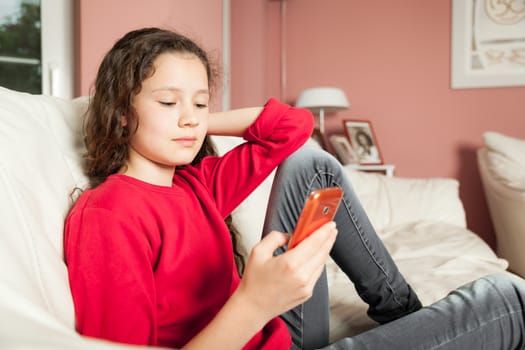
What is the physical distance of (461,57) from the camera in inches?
142

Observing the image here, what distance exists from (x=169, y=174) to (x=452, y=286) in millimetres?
920

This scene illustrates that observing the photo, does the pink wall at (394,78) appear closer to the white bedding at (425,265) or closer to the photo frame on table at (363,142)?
the photo frame on table at (363,142)

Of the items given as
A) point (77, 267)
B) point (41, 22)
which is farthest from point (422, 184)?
point (77, 267)

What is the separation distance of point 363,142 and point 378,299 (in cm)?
254

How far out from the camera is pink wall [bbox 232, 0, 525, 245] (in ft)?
11.9

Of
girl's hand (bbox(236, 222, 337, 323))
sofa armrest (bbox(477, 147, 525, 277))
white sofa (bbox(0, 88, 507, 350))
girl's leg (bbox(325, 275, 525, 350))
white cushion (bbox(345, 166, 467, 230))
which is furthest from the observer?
sofa armrest (bbox(477, 147, 525, 277))

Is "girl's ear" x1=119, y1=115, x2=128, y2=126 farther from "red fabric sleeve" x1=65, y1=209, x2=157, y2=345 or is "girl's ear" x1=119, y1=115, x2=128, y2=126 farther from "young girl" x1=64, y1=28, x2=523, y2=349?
"red fabric sleeve" x1=65, y1=209, x2=157, y2=345

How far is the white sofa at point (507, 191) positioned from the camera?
108 inches

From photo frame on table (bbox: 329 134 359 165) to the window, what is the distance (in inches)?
69.0

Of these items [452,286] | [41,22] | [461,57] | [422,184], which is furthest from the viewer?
[461,57]

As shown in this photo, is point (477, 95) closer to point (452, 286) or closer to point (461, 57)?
point (461, 57)

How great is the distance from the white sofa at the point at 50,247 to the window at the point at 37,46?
1.28 meters

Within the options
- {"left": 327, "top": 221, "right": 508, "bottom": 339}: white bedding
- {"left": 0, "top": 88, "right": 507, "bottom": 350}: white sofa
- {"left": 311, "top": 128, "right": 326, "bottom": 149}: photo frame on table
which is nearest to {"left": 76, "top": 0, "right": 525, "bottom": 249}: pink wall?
{"left": 311, "top": 128, "right": 326, "bottom": 149}: photo frame on table

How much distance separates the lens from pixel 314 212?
61cm
